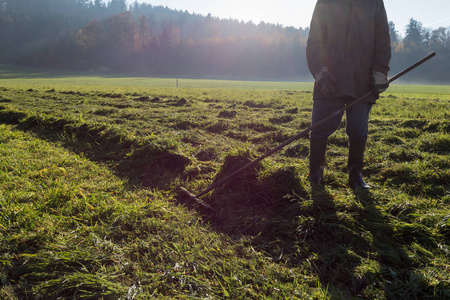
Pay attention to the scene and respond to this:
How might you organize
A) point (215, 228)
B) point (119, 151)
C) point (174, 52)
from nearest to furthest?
point (215, 228), point (119, 151), point (174, 52)

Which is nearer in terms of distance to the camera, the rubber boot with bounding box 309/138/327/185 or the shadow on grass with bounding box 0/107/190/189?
the rubber boot with bounding box 309/138/327/185

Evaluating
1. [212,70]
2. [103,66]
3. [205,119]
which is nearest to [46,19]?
[103,66]

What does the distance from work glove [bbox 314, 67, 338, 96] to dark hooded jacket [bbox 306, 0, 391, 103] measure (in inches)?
3.0

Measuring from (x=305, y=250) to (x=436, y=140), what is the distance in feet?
13.1

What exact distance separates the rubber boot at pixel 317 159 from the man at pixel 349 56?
20cm

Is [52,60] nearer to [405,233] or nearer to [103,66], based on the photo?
[103,66]

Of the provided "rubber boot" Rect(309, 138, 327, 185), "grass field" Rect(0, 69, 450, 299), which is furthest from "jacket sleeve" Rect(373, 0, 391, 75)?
"grass field" Rect(0, 69, 450, 299)

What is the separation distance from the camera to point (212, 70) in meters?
81.8

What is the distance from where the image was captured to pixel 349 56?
3.09 meters

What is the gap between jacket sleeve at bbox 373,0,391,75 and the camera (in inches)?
121

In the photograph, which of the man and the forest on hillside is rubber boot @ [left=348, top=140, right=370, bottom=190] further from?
the forest on hillside

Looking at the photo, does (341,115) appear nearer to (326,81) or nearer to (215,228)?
(326,81)

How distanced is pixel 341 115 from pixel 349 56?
69cm

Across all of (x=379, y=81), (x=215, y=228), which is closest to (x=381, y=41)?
(x=379, y=81)
